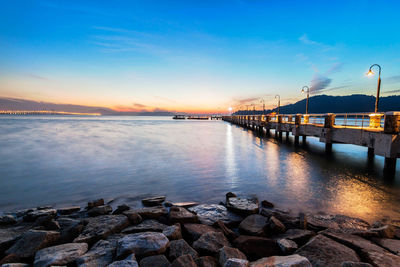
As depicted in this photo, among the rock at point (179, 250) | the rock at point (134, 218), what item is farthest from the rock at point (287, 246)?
the rock at point (134, 218)

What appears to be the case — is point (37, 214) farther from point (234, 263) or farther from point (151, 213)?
point (234, 263)

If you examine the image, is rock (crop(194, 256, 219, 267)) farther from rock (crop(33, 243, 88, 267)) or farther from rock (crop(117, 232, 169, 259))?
rock (crop(33, 243, 88, 267))

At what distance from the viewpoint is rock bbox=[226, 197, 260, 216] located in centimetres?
573

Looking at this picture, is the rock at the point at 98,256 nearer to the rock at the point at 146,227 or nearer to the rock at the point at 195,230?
the rock at the point at 146,227

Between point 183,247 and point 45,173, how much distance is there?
1024 cm

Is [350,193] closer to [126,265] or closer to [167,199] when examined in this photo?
[167,199]

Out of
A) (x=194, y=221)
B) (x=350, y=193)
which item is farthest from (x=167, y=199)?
(x=350, y=193)

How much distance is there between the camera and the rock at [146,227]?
456 cm

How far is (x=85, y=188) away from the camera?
8414mm

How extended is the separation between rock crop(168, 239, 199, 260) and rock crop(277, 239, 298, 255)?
1646mm

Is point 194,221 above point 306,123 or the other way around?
the other way around

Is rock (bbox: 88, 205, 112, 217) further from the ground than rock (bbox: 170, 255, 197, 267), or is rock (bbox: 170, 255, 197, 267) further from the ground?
rock (bbox: 170, 255, 197, 267)

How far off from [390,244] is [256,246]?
2.68 m

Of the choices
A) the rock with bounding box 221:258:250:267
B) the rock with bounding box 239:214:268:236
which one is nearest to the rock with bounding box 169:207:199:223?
the rock with bounding box 239:214:268:236
